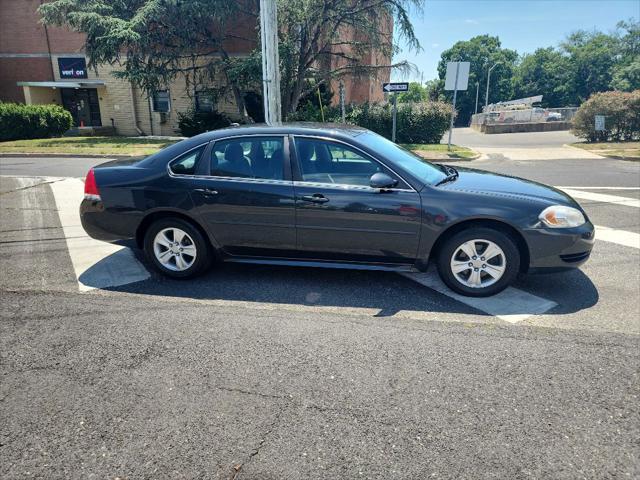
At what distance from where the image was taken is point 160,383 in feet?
9.61

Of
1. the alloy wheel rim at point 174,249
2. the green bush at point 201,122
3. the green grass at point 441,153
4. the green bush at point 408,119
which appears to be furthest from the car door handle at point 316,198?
the green bush at point 201,122

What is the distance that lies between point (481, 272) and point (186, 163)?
10.1 feet

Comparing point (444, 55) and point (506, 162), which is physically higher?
point (444, 55)

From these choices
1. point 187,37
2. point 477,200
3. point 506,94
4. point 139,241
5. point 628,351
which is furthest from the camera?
point 506,94

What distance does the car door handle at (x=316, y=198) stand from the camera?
4254mm

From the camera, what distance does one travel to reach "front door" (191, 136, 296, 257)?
14.3 ft

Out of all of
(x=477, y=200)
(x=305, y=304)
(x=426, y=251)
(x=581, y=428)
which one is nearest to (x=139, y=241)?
(x=305, y=304)

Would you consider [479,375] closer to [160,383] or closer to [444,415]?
[444,415]

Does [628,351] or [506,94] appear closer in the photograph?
[628,351]

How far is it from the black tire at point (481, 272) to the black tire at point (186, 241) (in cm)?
233

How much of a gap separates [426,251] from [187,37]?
22157 mm

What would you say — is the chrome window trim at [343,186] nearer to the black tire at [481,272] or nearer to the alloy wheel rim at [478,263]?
the black tire at [481,272]

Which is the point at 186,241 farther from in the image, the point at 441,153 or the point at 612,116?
the point at 612,116

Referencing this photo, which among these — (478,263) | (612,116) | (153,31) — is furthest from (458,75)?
(153,31)
